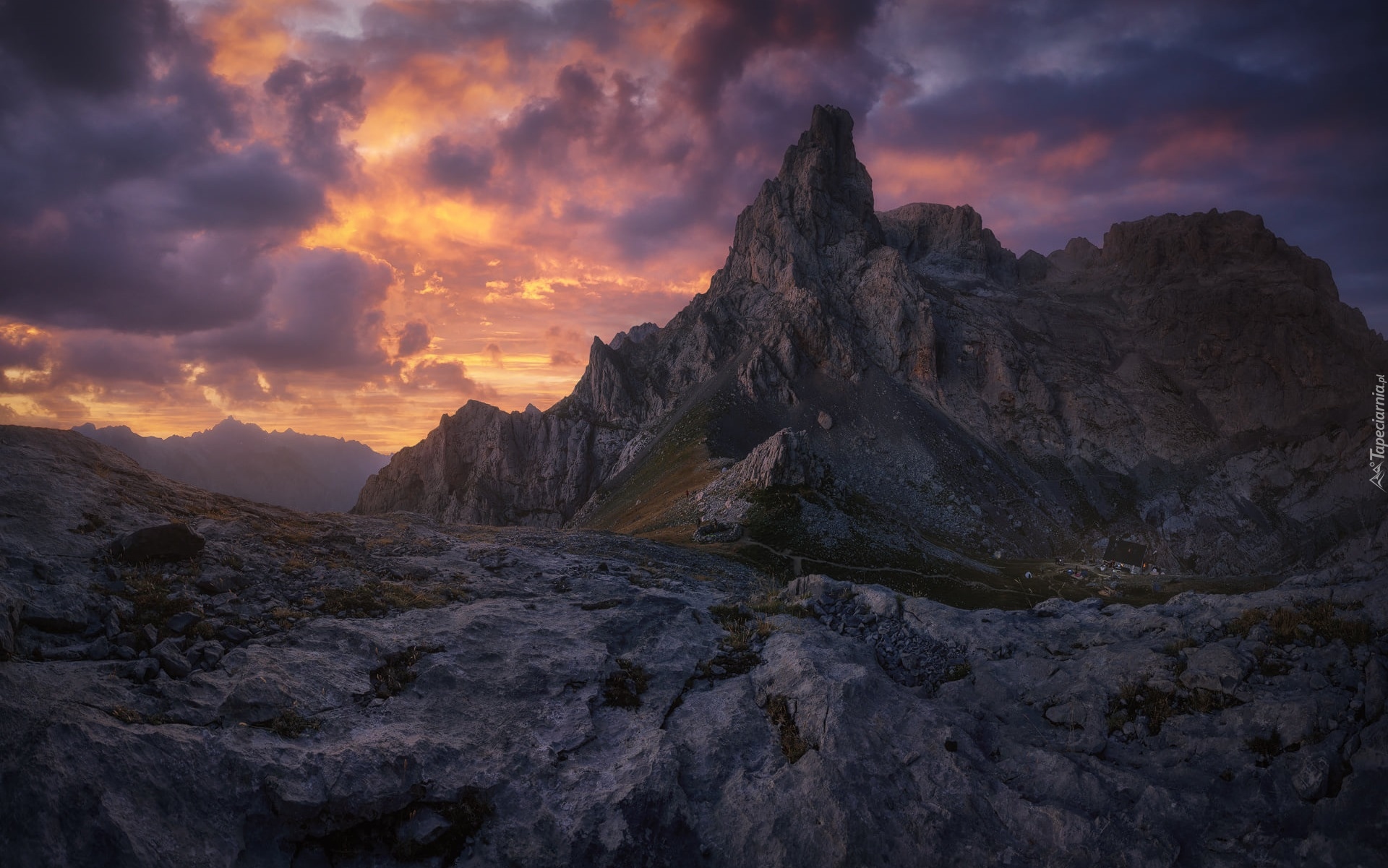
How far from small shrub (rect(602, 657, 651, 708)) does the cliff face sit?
77.2 m

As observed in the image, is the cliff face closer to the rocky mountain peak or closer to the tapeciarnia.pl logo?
the rocky mountain peak

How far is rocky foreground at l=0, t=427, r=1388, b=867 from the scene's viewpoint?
891 centimetres

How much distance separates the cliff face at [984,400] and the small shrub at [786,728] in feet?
260

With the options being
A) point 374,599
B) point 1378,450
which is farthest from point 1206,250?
point 374,599

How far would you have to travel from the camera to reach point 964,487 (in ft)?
375

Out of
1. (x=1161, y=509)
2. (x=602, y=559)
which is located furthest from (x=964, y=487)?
(x=602, y=559)

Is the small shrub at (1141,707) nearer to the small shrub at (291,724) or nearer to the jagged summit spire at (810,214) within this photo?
the small shrub at (291,724)

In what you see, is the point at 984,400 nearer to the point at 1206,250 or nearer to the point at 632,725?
the point at 1206,250

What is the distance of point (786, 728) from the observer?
12617 millimetres

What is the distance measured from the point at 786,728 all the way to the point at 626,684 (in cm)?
423

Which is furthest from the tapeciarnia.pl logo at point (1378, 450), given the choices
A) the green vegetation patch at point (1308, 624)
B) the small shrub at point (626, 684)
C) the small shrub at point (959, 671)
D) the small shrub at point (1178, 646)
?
the small shrub at point (626, 684)

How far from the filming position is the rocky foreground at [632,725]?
8914 mm

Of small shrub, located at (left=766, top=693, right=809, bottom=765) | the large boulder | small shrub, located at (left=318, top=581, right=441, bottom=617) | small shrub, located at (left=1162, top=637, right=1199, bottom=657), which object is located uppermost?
the large boulder

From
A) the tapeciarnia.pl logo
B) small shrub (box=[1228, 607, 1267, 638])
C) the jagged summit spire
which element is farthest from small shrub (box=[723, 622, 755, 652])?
the tapeciarnia.pl logo
